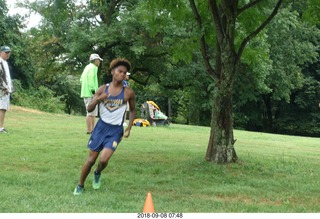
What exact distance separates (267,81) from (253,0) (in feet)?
89.1

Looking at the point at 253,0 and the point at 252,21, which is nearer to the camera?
the point at 253,0

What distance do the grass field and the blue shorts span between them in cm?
59

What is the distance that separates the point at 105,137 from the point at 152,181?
4.26ft

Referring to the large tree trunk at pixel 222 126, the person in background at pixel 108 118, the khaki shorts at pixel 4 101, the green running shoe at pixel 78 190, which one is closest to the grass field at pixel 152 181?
the green running shoe at pixel 78 190

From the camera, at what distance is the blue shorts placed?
600 centimetres

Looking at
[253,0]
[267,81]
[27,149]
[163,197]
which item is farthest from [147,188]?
[267,81]

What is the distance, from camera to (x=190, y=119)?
145 feet

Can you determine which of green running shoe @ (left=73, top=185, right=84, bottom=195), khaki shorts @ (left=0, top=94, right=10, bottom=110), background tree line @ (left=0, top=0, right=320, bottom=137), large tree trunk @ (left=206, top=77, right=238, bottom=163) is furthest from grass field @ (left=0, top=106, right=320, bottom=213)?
background tree line @ (left=0, top=0, right=320, bottom=137)

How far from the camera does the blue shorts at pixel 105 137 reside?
6004 millimetres

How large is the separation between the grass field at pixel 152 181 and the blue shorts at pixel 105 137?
59cm

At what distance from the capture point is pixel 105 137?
19.7 feet

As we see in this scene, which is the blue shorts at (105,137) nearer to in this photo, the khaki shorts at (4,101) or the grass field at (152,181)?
the grass field at (152,181)

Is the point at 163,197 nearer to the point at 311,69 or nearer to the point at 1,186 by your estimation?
the point at 1,186

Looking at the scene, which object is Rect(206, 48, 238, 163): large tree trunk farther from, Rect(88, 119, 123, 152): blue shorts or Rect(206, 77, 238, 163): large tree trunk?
Rect(88, 119, 123, 152): blue shorts
